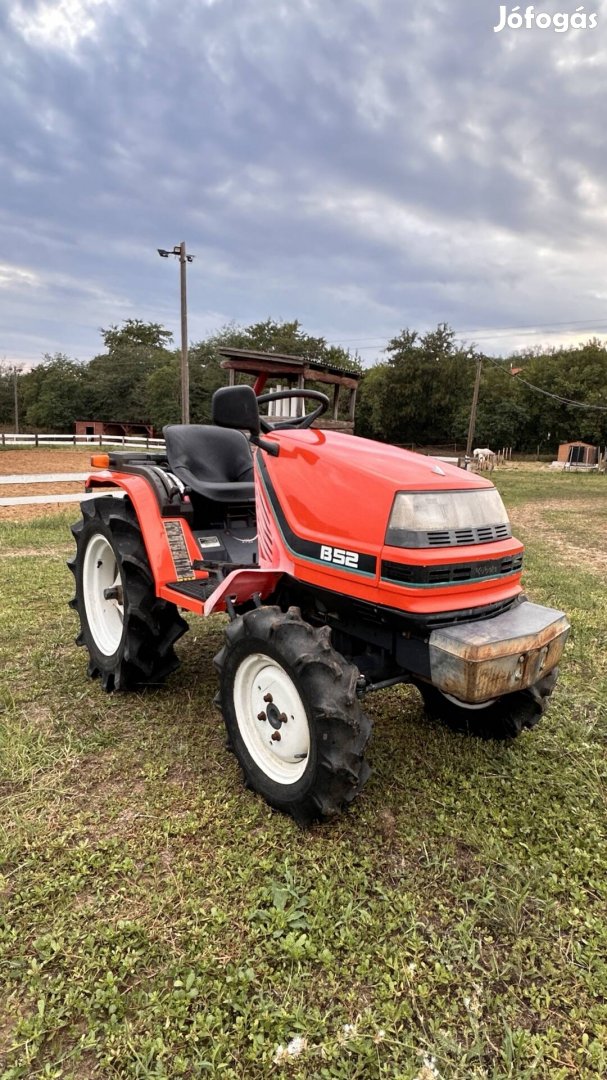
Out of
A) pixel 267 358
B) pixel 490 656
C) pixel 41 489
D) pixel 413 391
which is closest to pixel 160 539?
pixel 490 656

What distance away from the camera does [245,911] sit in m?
1.80

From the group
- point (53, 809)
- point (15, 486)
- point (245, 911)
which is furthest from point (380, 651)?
point (15, 486)

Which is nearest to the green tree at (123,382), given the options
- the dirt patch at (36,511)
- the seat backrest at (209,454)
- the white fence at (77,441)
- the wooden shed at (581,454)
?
the white fence at (77,441)

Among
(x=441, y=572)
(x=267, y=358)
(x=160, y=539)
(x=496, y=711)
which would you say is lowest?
(x=496, y=711)

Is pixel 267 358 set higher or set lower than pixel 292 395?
higher

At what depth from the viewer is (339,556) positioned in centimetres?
216

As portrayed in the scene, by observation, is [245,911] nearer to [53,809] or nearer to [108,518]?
[53,809]

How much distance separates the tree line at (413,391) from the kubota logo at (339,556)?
33.4m

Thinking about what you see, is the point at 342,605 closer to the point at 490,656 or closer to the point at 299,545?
the point at 299,545

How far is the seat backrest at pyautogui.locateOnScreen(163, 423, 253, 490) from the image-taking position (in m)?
3.45

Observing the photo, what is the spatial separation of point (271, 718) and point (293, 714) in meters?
0.11

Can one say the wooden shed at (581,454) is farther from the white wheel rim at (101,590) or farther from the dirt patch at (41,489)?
the white wheel rim at (101,590)

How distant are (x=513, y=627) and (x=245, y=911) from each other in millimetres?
1209

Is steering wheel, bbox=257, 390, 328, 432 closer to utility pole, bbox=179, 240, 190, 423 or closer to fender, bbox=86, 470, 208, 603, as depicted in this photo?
fender, bbox=86, 470, 208, 603
